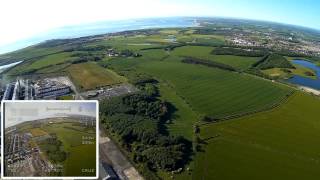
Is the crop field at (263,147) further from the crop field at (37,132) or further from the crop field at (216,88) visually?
the crop field at (37,132)

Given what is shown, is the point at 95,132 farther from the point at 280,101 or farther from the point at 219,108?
the point at 280,101

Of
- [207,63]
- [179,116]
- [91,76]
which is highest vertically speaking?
[207,63]

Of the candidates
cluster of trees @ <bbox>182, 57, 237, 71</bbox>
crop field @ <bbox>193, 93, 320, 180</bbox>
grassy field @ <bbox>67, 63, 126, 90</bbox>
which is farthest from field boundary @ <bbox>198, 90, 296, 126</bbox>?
grassy field @ <bbox>67, 63, 126, 90</bbox>

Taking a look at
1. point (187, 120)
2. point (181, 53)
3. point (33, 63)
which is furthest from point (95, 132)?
point (181, 53)

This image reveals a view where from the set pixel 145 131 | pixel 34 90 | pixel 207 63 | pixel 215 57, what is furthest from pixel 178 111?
pixel 215 57

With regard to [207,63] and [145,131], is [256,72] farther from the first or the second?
[145,131]

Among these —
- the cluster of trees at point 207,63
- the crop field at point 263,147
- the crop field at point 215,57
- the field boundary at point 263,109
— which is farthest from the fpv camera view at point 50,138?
the crop field at point 215,57
